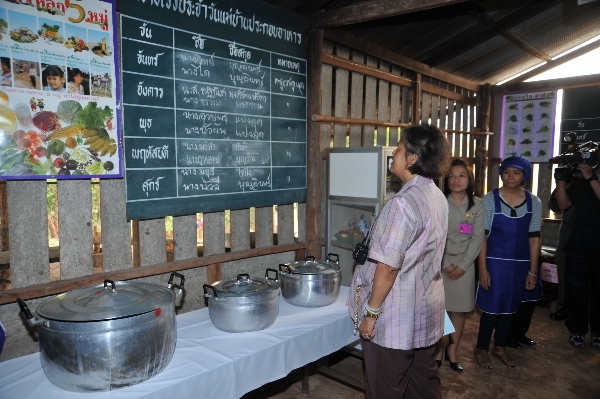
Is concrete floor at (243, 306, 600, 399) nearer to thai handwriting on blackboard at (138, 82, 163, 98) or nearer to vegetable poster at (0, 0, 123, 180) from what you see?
vegetable poster at (0, 0, 123, 180)

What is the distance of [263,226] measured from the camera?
3.53 metres

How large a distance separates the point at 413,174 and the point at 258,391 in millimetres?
2163

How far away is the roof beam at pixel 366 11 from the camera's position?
125 inches

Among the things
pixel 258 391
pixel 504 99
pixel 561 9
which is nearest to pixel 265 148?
pixel 258 391

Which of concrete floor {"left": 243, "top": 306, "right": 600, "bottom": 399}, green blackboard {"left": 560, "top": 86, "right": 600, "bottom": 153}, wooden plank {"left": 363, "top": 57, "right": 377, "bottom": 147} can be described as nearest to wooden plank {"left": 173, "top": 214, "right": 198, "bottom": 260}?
concrete floor {"left": 243, "top": 306, "right": 600, "bottom": 399}

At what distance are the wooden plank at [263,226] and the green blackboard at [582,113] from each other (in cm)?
480

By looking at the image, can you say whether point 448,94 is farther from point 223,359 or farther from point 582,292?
point 223,359

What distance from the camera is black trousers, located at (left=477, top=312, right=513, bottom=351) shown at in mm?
3756

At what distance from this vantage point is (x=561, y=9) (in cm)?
476

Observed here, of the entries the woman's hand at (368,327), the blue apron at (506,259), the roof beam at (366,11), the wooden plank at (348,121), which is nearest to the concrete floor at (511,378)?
the blue apron at (506,259)

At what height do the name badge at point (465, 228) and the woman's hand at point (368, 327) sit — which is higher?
the name badge at point (465, 228)

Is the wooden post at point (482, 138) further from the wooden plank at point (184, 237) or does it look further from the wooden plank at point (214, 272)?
the wooden plank at point (184, 237)

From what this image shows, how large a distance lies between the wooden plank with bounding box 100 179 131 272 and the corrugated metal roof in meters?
2.00

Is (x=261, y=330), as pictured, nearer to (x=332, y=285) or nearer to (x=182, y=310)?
(x=332, y=285)
